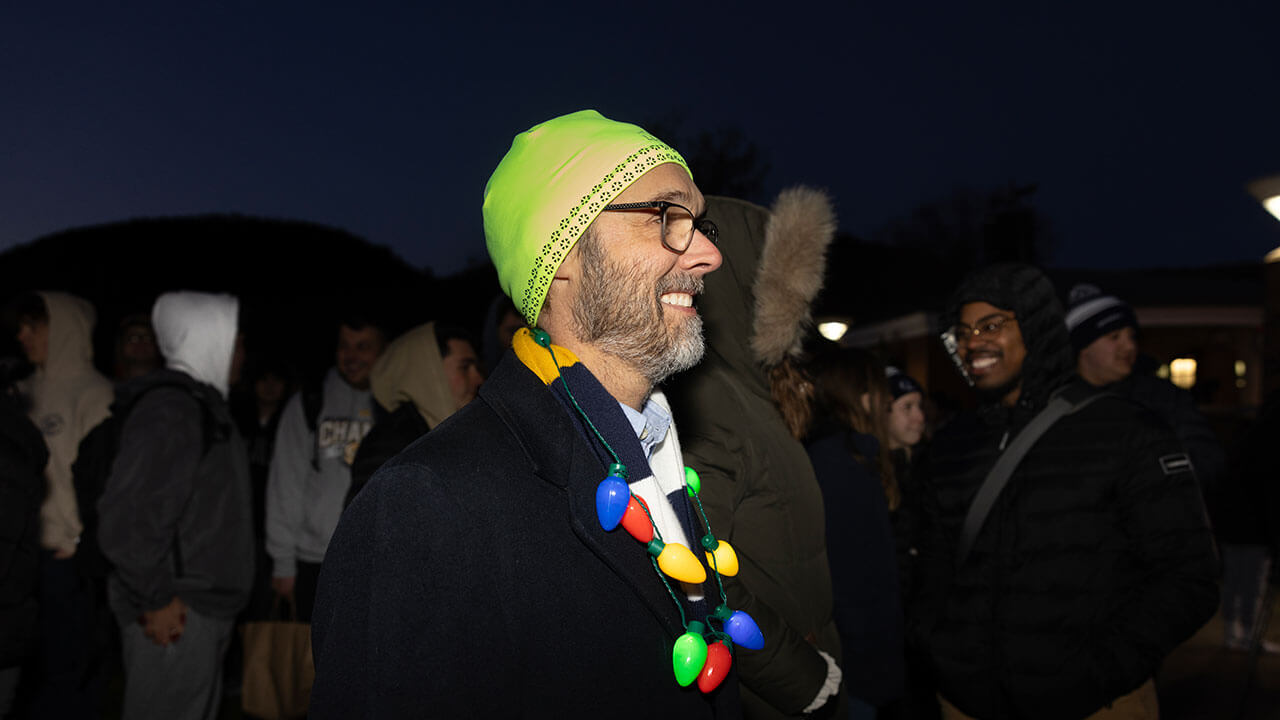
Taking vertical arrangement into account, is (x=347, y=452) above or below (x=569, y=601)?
below

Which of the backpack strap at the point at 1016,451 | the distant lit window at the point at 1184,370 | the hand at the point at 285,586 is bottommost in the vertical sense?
the distant lit window at the point at 1184,370

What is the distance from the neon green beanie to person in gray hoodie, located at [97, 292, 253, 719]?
7.55 ft

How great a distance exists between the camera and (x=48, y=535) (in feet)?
12.6

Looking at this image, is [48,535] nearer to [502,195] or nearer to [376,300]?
[376,300]

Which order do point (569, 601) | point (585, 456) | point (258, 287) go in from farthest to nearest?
point (258, 287), point (585, 456), point (569, 601)

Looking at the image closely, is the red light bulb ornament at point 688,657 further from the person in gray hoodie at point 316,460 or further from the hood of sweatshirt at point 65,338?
the hood of sweatshirt at point 65,338

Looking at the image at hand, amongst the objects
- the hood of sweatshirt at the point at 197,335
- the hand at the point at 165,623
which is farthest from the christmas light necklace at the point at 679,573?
the hood of sweatshirt at the point at 197,335

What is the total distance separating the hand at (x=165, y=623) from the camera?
3115mm

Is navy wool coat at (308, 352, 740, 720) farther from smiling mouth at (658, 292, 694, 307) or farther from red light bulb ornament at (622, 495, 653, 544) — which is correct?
smiling mouth at (658, 292, 694, 307)

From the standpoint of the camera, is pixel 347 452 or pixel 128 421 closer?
pixel 128 421

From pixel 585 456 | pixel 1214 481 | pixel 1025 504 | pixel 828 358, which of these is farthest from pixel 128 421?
pixel 1214 481

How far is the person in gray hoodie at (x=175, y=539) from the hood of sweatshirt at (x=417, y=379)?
2.30ft

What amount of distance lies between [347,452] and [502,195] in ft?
10.3

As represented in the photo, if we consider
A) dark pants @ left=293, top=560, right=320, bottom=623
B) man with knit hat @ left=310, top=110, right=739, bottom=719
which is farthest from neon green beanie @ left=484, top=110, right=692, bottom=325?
dark pants @ left=293, top=560, right=320, bottom=623
